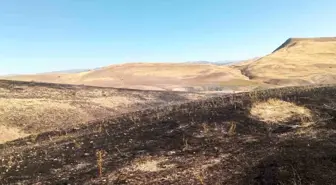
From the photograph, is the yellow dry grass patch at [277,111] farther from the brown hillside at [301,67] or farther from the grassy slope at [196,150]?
the brown hillside at [301,67]

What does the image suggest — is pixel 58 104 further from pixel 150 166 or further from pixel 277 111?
pixel 150 166

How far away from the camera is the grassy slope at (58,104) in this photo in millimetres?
38312

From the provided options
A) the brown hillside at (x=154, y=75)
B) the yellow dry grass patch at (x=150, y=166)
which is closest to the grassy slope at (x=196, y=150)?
the yellow dry grass patch at (x=150, y=166)

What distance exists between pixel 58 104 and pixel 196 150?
96.1ft

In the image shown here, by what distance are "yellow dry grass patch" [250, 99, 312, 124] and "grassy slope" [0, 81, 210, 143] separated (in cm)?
1732

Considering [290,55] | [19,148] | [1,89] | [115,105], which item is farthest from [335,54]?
[19,148]

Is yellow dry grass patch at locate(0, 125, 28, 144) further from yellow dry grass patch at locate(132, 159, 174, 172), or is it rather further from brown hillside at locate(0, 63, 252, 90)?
brown hillside at locate(0, 63, 252, 90)

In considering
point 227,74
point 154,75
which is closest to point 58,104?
point 227,74

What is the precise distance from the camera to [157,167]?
1888cm

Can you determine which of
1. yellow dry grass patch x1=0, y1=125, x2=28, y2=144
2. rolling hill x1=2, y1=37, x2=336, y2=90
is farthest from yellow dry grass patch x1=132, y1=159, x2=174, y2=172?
rolling hill x1=2, y1=37, x2=336, y2=90

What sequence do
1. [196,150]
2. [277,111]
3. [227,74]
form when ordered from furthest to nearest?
[227,74], [277,111], [196,150]

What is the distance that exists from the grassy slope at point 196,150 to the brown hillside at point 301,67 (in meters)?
69.0

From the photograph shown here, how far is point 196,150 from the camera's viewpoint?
2133cm

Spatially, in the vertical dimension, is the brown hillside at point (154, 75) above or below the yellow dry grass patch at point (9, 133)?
above
